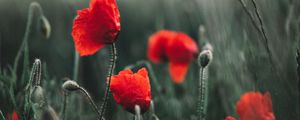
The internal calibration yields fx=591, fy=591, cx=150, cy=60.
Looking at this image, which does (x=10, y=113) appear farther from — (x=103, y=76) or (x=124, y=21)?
(x=124, y=21)

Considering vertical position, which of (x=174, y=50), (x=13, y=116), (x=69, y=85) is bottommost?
(x=13, y=116)

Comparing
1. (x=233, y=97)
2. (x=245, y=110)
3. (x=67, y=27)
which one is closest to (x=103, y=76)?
(x=233, y=97)

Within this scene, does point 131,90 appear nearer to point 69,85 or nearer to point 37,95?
point 69,85

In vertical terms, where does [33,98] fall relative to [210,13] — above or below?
below

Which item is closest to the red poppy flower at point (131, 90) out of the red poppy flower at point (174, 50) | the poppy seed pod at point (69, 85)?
the poppy seed pod at point (69, 85)

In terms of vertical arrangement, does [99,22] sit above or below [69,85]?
above

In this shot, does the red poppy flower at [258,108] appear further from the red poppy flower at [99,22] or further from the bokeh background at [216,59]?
the red poppy flower at [99,22]

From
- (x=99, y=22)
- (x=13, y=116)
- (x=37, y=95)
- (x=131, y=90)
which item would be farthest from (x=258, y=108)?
(x=13, y=116)
